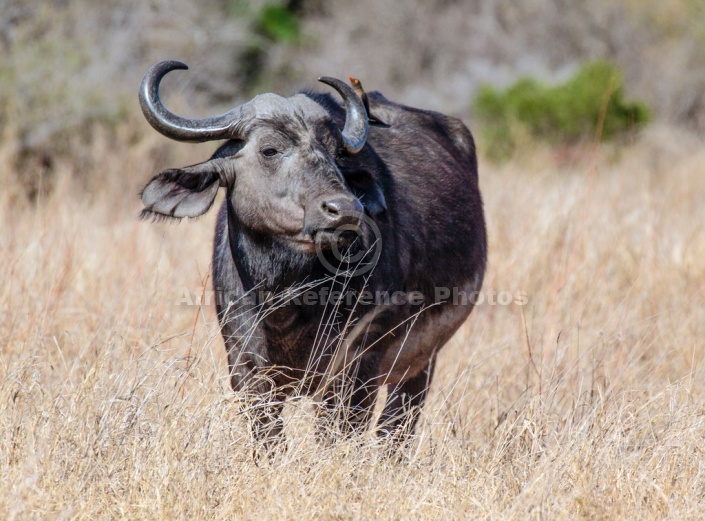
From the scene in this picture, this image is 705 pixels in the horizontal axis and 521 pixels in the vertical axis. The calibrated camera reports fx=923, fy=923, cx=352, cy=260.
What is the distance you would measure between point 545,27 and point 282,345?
20121mm

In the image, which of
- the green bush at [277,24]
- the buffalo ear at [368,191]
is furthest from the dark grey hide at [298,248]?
the green bush at [277,24]

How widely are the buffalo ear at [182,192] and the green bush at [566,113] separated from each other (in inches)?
403

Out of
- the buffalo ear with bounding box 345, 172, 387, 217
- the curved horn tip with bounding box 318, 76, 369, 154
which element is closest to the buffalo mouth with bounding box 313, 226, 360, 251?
the buffalo ear with bounding box 345, 172, 387, 217

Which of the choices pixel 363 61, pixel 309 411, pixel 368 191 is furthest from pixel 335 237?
pixel 363 61

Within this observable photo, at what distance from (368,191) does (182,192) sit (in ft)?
2.99

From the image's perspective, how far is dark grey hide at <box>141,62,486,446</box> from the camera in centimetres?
420

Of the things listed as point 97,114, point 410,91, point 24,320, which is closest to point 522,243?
point 24,320

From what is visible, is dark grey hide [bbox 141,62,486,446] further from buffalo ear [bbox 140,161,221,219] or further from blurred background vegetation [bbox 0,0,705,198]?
blurred background vegetation [bbox 0,0,705,198]

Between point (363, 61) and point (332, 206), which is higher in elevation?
point (363, 61)

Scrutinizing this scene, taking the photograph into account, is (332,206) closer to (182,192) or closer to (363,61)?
(182,192)

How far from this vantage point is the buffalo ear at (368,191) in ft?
14.5

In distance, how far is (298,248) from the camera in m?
4.25

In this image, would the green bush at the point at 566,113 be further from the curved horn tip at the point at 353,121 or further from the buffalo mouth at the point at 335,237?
the buffalo mouth at the point at 335,237

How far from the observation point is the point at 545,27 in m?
22.9
